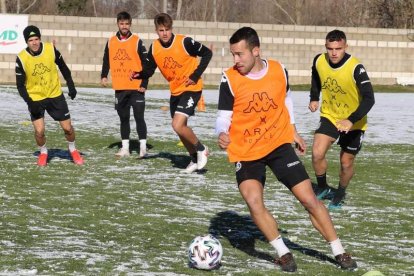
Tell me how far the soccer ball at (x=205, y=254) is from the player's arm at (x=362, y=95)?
9.24 feet

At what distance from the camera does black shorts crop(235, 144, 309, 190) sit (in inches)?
284

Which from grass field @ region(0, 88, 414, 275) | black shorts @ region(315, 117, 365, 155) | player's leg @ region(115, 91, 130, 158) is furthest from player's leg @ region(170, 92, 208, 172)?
black shorts @ region(315, 117, 365, 155)

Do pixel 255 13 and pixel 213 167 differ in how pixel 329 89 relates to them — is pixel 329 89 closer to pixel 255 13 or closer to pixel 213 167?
pixel 213 167

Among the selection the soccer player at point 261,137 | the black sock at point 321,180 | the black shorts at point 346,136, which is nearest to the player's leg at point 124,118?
the black sock at point 321,180

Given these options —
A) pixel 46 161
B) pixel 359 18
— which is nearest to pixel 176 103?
pixel 46 161

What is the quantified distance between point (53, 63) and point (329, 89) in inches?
175

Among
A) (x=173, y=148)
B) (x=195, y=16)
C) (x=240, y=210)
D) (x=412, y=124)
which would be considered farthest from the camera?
(x=195, y=16)

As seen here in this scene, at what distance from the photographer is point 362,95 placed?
9.62 m

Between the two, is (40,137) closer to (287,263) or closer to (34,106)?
(34,106)

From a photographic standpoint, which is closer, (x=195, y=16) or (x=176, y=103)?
(x=176, y=103)

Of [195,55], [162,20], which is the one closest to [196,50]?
[195,55]

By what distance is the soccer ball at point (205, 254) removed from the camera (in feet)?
22.7

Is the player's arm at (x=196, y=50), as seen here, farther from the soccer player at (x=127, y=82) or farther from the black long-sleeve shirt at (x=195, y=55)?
the soccer player at (x=127, y=82)

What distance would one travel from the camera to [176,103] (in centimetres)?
1295
